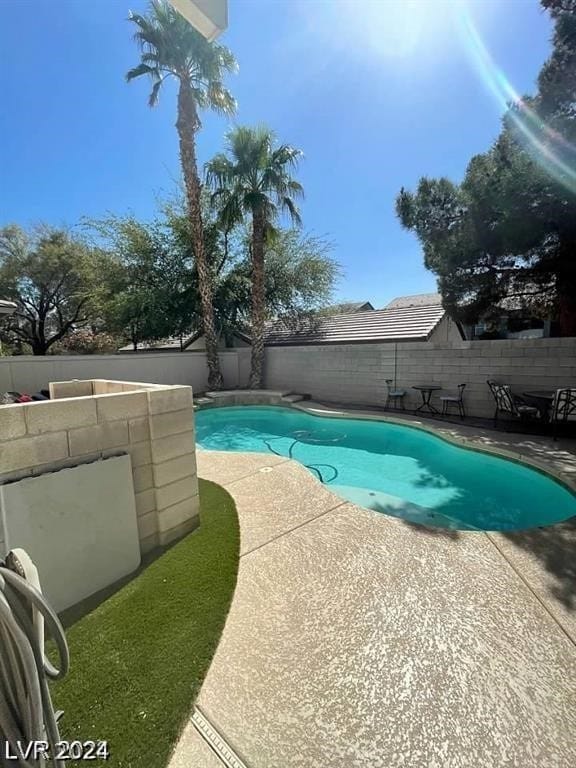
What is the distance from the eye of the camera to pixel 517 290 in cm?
758

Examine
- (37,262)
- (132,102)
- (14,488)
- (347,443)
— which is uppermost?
(132,102)

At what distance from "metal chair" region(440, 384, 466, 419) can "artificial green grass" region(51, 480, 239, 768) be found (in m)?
7.51

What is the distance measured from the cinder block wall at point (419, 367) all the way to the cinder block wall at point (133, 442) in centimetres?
796

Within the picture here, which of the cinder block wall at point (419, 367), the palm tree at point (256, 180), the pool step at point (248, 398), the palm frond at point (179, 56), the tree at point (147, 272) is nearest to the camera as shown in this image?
the cinder block wall at point (419, 367)

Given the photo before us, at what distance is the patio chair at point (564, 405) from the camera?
20.6 feet

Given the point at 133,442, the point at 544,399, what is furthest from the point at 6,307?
the point at 544,399

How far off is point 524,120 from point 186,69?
9889mm

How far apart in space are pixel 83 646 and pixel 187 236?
14245 mm

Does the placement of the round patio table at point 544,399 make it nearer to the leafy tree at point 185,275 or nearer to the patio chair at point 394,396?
the patio chair at point 394,396

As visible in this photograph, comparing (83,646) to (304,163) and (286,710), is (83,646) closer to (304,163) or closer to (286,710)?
(286,710)

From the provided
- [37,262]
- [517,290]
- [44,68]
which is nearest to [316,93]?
[44,68]

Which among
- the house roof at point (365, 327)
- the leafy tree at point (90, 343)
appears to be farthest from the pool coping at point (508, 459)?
the leafy tree at point (90, 343)

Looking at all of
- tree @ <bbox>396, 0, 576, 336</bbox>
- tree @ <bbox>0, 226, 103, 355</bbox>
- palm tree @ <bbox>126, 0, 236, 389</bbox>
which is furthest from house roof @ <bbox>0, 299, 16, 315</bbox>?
tree @ <bbox>0, 226, 103, 355</bbox>

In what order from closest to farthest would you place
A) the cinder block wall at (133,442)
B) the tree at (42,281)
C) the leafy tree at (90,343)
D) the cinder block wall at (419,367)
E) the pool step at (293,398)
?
the cinder block wall at (133,442) < the cinder block wall at (419,367) < the pool step at (293,398) < the tree at (42,281) < the leafy tree at (90,343)
